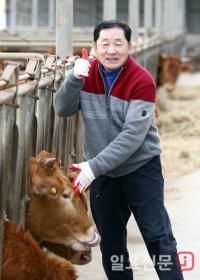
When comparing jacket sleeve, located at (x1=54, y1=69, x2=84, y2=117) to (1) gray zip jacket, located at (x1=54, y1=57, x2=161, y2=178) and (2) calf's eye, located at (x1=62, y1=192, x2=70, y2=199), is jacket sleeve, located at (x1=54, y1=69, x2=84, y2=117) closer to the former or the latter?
(1) gray zip jacket, located at (x1=54, y1=57, x2=161, y2=178)

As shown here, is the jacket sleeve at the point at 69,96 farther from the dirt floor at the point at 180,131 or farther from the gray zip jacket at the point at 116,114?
the dirt floor at the point at 180,131

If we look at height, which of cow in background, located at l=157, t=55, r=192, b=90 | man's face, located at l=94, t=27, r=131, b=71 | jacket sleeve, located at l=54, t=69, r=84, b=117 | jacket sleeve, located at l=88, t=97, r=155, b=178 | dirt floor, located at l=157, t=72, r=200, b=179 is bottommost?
dirt floor, located at l=157, t=72, r=200, b=179

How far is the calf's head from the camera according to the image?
455cm

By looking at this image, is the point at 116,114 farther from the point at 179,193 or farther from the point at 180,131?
the point at 180,131

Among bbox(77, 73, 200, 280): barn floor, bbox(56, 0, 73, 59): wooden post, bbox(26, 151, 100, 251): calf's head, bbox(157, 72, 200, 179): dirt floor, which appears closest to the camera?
bbox(26, 151, 100, 251): calf's head

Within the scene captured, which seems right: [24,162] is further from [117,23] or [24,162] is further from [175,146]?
[175,146]

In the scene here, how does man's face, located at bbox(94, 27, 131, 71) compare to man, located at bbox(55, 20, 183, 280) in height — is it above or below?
above

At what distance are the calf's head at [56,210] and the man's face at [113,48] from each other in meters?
0.60

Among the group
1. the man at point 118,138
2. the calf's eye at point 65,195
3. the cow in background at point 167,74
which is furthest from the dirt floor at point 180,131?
the calf's eye at point 65,195

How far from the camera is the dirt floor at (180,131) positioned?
11445mm

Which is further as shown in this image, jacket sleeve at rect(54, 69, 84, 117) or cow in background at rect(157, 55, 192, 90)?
cow in background at rect(157, 55, 192, 90)

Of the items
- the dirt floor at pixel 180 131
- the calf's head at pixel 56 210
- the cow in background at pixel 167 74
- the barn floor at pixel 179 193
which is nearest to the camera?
the calf's head at pixel 56 210

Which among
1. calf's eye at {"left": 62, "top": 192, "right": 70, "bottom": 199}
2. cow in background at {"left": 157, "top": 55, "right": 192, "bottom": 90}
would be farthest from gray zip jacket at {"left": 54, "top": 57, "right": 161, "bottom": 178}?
cow in background at {"left": 157, "top": 55, "right": 192, "bottom": 90}

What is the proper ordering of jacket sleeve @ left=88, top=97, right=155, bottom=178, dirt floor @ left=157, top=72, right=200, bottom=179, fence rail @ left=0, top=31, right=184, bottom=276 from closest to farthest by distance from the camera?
fence rail @ left=0, top=31, right=184, bottom=276
jacket sleeve @ left=88, top=97, right=155, bottom=178
dirt floor @ left=157, top=72, right=200, bottom=179
